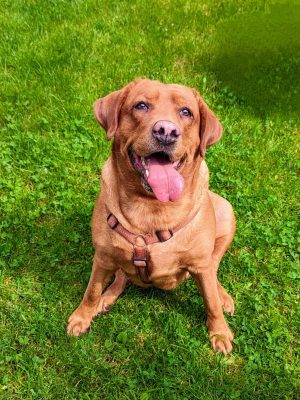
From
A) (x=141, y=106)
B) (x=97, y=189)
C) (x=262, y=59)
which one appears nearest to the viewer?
(x=141, y=106)

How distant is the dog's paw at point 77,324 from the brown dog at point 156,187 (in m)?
0.51

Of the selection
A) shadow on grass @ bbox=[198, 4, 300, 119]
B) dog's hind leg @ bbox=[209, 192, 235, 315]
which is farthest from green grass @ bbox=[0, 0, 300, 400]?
dog's hind leg @ bbox=[209, 192, 235, 315]

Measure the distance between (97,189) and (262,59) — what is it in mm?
3086

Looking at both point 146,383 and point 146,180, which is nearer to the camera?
point 146,180

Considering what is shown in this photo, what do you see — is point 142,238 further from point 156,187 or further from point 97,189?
point 97,189

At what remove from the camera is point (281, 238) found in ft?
16.0

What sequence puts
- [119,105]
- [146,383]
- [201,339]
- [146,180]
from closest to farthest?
[146,180] < [119,105] < [146,383] < [201,339]

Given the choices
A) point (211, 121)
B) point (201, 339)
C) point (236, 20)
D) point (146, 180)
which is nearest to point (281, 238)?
Answer: point (201, 339)

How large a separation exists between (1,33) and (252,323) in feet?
15.8

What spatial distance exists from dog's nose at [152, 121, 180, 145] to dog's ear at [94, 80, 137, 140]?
404 millimetres

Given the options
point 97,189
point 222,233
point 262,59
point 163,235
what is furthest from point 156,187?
point 262,59

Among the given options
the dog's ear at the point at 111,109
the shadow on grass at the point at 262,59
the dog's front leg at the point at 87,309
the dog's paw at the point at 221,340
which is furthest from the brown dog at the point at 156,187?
the shadow on grass at the point at 262,59

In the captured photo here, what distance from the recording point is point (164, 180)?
324 cm

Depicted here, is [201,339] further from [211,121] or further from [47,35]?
[47,35]
